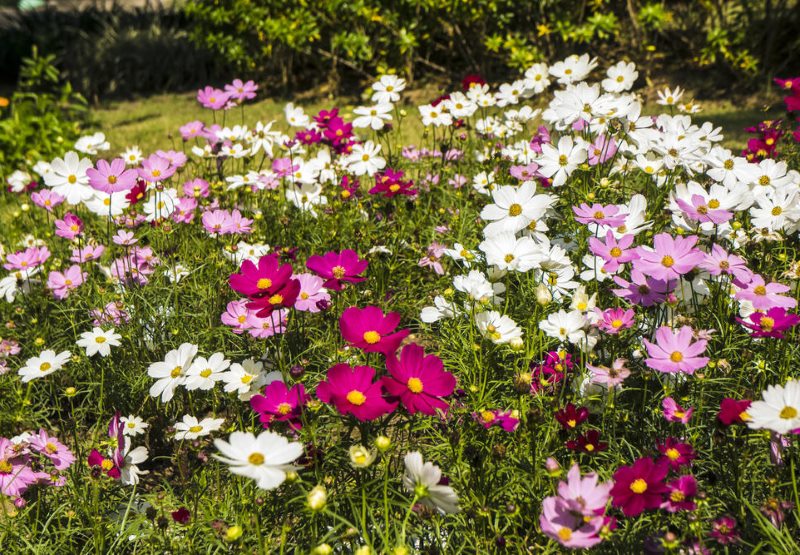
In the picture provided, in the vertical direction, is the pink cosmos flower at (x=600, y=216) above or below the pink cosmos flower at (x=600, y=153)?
above

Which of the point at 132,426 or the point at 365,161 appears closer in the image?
the point at 132,426

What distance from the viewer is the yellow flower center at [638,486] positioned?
127 centimetres

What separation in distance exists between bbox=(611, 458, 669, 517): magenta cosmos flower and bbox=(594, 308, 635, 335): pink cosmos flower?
0.41m

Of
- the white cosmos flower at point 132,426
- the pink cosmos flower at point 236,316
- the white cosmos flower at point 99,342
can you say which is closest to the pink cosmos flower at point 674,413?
the pink cosmos flower at point 236,316

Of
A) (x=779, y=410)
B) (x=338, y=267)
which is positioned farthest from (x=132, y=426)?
(x=779, y=410)

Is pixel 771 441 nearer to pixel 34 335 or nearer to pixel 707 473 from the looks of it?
pixel 707 473

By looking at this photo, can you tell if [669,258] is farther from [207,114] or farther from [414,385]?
[207,114]

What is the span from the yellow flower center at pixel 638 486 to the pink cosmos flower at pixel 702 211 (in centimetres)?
80

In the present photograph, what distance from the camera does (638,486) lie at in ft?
4.19

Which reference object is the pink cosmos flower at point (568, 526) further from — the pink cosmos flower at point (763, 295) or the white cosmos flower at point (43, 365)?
the white cosmos flower at point (43, 365)

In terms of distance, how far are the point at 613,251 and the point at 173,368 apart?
1.17 meters

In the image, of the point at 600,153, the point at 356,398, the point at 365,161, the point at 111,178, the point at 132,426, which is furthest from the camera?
the point at 365,161

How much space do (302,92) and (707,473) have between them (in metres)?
6.59

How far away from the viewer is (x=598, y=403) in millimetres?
1801
